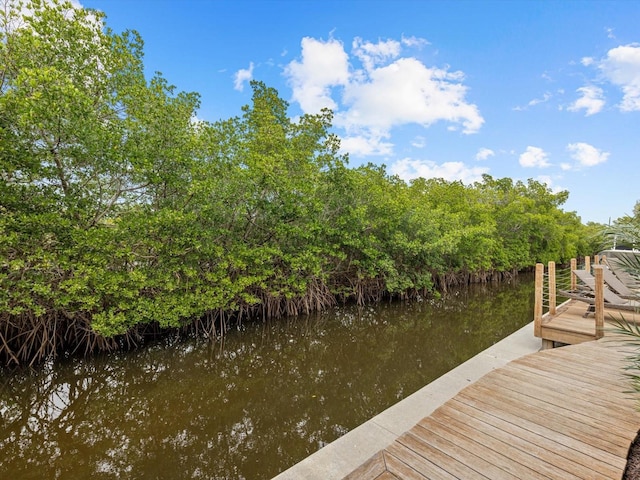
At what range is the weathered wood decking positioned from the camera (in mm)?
1589

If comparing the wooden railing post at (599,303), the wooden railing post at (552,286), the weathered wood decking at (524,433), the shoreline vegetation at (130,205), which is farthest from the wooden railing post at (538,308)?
the shoreline vegetation at (130,205)

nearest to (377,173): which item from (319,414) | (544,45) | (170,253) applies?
(544,45)

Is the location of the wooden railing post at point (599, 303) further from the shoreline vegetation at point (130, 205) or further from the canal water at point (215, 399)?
the canal water at point (215, 399)

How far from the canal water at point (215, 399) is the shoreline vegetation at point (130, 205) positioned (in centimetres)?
87

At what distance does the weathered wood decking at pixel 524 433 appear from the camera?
5.21 feet

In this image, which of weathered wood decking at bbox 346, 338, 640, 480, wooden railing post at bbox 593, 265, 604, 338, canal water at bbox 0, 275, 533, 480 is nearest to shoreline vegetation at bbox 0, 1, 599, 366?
canal water at bbox 0, 275, 533, 480

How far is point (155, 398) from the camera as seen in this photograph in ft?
13.3

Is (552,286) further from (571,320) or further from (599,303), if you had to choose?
(599,303)

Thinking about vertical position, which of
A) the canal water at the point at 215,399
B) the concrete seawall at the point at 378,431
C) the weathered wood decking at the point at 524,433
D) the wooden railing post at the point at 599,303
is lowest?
the canal water at the point at 215,399

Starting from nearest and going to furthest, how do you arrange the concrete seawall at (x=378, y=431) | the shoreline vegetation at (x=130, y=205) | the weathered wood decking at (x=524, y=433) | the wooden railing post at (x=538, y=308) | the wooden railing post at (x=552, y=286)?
the weathered wood decking at (x=524, y=433) < the concrete seawall at (x=378, y=431) < the shoreline vegetation at (x=130, y=205) < the wooden railing post at (x=538, y=308) < the wooden railing post at (x=552, y=286)

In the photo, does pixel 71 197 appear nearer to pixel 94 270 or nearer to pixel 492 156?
pixel 94 270

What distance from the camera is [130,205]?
5.75m

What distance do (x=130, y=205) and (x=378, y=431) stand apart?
6.09 m

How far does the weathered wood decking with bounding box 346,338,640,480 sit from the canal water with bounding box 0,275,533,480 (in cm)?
166
